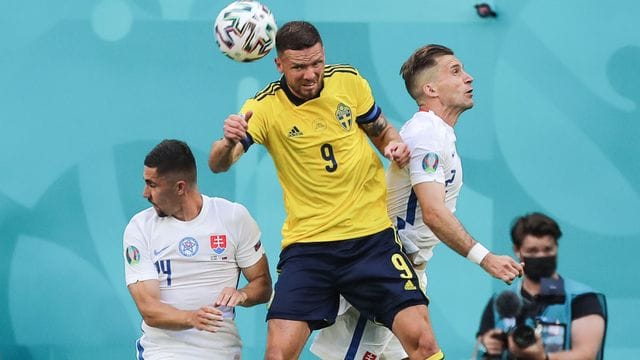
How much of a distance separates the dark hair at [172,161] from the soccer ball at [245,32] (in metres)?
0.54

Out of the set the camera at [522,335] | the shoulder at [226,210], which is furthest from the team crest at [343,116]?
the camera at [522,335]

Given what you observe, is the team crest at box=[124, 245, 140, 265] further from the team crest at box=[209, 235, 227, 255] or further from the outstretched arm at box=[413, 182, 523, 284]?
the outstretched arm at box=[413, 182, 523, 284]

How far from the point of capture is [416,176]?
24.0 ft

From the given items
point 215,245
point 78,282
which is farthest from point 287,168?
Answer: point 78,282

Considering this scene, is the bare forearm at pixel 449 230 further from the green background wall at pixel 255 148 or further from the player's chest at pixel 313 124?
the green background wall at pixel 255 148

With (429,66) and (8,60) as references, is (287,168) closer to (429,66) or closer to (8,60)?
(429,66)

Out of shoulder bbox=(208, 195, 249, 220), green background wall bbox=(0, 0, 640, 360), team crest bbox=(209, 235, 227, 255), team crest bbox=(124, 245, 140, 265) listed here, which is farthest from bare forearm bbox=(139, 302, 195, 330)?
green background wall bbox=(0, 0, 640, 360)

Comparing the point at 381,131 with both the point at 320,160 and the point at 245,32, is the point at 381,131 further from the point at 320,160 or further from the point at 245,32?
the point at 245,32

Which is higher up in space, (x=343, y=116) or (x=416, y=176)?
(x=343, y=116)

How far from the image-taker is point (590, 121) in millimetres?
9086

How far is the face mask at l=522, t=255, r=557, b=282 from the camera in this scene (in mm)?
5441

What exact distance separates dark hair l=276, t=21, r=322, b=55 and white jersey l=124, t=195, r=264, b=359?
97 cm

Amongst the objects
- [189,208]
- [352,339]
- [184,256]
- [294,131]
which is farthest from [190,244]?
[352,339]

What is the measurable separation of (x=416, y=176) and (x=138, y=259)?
4.63 feet
